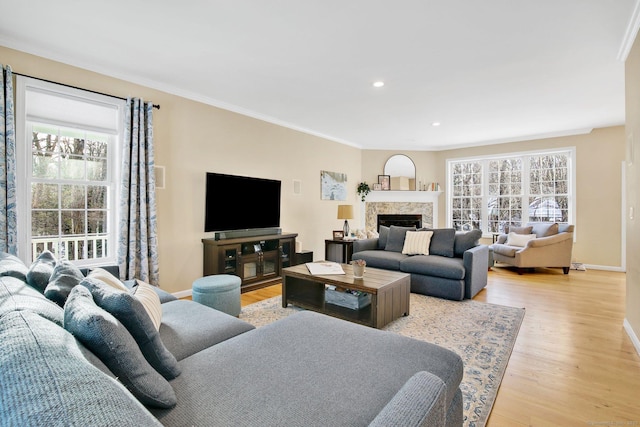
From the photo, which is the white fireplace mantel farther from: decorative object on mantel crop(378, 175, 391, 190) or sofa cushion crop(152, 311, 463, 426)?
sofa cushion crop(152, 311, 463, 426)

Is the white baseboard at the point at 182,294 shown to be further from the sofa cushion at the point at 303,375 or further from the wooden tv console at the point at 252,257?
the sofa cushion at the point at 303,375

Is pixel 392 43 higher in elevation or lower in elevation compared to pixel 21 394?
higher

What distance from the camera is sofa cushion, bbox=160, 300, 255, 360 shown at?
1634mm

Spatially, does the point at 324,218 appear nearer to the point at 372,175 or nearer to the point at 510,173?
the point at 372,175

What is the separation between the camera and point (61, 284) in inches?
55.1

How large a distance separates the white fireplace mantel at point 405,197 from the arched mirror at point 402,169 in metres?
0.17

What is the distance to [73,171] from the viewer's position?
326 cm

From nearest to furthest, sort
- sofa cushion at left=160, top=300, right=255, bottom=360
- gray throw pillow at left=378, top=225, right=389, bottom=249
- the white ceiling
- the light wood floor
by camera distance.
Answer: sofa cushion at left=160, top=300, right=255, bottom=360
the light wood floor
the white ceiling
gray throw pillow at left=378, top=225, right=389, bottom=249

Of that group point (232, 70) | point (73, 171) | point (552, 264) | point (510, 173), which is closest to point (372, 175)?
point (510, 173)

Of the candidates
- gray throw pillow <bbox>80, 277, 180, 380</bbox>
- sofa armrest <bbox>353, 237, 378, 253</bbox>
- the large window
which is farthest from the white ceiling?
gray throw pillow <bbox>80, 277, 180, 380</bbox>

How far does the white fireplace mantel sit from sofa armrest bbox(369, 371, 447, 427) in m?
6.44

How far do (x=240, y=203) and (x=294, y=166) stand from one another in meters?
→ 1.44

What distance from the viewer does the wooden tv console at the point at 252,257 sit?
402 centimetres

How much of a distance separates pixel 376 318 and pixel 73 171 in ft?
11.3
